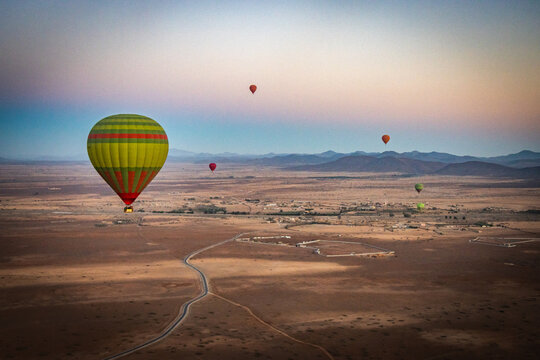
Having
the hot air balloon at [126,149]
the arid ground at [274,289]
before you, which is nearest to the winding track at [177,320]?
the arid ground at [274,289]

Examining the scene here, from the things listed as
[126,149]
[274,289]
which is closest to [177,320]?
[274,289]

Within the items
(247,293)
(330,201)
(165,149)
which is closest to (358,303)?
(247,293)

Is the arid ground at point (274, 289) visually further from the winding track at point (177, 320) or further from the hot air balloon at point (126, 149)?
the hot air balloon at point (126, 149)

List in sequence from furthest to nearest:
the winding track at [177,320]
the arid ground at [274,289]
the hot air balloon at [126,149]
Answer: the hot air balloon at [126,149] → the arid ground at [274,289] → the winding track at [177,320]

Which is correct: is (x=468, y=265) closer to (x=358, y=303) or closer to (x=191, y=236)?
(x=358, y=303)

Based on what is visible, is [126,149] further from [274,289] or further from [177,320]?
[177,320]
